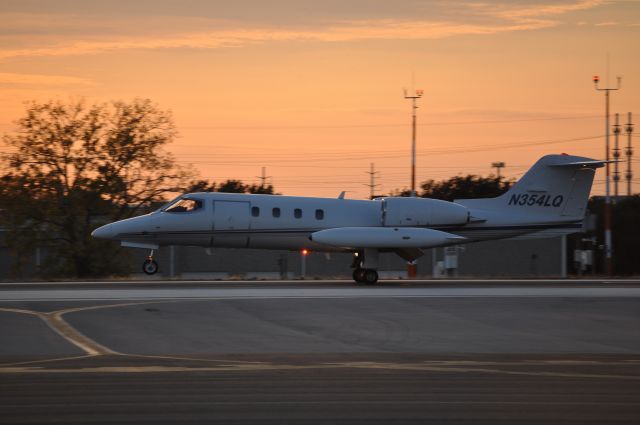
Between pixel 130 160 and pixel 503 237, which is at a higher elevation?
pixel 130 160

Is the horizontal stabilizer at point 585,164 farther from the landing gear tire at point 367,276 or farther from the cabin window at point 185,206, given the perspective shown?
the cabin window at point 185,206

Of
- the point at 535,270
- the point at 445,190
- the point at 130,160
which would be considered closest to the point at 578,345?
the point at 130,160

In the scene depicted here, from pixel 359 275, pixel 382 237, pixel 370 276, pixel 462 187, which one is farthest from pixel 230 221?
pixel 462 187

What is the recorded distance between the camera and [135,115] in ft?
177

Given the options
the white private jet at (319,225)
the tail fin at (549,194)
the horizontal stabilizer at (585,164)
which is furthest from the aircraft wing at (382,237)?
the horizontal stabilizer at (585,164)

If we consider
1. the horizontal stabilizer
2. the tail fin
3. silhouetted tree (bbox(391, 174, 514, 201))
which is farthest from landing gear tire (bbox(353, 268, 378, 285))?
silhouetted tree (bbox(391, 174, 514, 201))

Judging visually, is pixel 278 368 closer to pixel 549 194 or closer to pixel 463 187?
pixel 549 194

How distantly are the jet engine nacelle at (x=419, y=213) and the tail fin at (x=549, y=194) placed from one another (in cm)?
158

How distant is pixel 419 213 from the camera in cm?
3694

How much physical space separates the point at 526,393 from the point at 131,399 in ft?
16.4

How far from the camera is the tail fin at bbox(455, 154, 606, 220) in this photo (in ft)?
127

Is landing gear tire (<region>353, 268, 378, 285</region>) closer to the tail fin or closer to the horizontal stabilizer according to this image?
the tail fin

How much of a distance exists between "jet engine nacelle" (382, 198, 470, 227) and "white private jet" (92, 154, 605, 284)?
36mm

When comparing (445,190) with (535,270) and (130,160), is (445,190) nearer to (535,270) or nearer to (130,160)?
(535,270)
